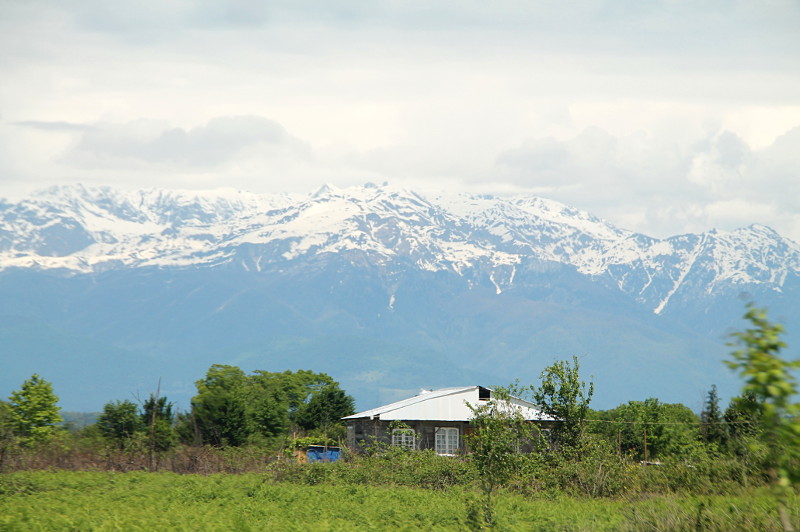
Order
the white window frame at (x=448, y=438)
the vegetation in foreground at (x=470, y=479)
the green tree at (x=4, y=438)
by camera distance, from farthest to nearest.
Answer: the white window frame at (x=448, y=438) → the green tree at (x=4, y=438) → the vegetation in foreground at (x=470, y=479)

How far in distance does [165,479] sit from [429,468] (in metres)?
10.9

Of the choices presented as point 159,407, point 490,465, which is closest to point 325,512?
point 490,465

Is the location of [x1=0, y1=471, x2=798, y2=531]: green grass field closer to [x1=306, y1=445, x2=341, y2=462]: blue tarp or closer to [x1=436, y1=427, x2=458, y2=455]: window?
[x1=306, y1=445, x2=341, y2=462]: blue tarp

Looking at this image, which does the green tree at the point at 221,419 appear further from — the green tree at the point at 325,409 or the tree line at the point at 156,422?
the green tree at the point at 325,409

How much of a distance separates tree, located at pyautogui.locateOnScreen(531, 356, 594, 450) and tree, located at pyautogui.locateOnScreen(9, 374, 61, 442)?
29.6 m

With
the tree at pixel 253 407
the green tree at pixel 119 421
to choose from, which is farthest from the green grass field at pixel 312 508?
the tree at pixel 253 407

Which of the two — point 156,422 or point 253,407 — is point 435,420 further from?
point 253,407

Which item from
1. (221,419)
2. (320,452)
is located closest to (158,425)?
(221,419)

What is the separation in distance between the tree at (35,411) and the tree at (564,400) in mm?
29628

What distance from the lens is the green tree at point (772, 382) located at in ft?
39.2

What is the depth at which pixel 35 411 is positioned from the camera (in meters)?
54.6

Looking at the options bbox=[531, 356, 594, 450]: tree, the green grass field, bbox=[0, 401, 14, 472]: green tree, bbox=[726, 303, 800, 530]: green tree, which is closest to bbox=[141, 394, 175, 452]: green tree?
bbox=[0, 401, 14, 472]: green tree

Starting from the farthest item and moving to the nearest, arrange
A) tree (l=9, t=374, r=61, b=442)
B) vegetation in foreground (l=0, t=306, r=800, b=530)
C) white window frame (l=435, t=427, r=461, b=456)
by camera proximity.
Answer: white window frame (l=435, t=427, r=461, b=456), tree (l=9, t=374, r=61, b=442), vegetation in foreground (l=0, t=306, r=800, b=530)

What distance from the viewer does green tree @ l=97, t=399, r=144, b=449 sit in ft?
192
